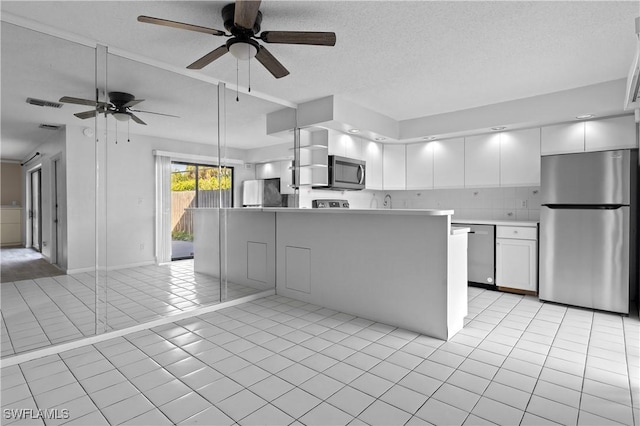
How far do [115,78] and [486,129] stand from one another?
4307 mm

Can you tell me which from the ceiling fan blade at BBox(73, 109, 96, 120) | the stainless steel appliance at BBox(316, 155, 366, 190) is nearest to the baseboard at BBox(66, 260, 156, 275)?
the ceiling fan blade at BBox(73, 109, 96, 120)

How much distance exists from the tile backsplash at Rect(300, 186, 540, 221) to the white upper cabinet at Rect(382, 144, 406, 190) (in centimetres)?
39

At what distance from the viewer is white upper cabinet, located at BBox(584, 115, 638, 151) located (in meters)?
3.54

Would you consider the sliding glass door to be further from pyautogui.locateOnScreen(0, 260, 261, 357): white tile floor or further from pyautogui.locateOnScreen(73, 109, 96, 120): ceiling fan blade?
pyautogui.locateOnScreen(73, 109, 96, 120): ceiling fan blade

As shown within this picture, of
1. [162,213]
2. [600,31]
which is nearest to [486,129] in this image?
[600,31]

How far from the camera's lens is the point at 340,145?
4.66 metres

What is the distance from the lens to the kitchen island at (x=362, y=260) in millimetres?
2680

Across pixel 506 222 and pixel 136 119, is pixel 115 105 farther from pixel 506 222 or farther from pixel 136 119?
pixel 506 222

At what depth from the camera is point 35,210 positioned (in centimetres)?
286

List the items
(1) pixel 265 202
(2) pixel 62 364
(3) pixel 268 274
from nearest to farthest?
(2) pixel 62 364
(3) pixel 268 274
(1) pixel 265 202

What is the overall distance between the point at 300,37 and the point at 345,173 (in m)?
2.56

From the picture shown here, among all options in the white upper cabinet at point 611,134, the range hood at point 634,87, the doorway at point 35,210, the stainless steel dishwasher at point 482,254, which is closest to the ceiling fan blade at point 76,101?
the doorway at point 35,210

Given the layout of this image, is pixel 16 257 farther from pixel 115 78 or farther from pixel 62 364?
pixel 115 78

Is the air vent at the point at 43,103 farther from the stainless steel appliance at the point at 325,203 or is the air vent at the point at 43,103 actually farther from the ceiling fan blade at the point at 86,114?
the stainless steel appliance at the point at 325,203
